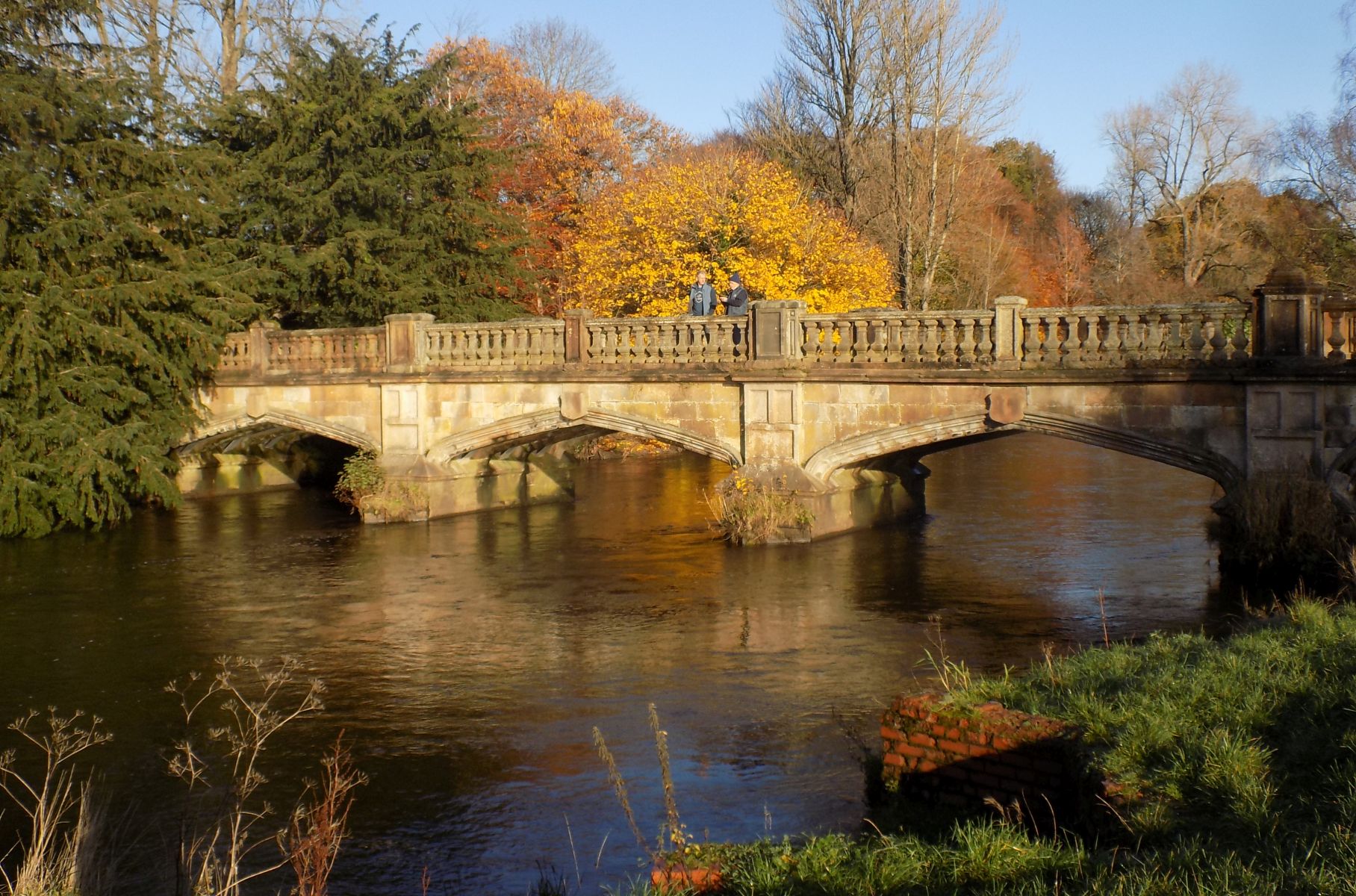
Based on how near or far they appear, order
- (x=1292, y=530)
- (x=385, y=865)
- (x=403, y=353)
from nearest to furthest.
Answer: (x=385, y=865), (x=1292, y=530), (x=403, y=353)

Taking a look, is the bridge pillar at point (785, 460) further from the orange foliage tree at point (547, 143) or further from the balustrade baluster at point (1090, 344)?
the orange foliage tree at point (547, 143)

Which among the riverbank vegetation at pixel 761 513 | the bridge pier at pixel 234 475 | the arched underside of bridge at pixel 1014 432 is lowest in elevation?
the riverbank vegetation at pixel 761 513

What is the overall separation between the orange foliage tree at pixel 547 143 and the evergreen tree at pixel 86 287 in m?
10.5

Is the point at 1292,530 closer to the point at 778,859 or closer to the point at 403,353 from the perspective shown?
the point at 778,859

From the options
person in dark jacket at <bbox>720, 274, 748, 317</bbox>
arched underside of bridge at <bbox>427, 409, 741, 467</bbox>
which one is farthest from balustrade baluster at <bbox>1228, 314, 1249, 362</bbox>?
person in dark jacket at <bbox>720, 274, 748, 317</bbox>

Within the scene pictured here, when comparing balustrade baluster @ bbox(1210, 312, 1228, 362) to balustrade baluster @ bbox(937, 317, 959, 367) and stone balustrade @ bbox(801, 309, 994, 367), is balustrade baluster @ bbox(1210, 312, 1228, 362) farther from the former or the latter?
balustrade baluster @ bbox(937, 317, 959, 367)

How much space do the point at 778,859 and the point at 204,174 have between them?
19.8 metres

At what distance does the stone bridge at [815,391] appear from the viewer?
14.5 metres

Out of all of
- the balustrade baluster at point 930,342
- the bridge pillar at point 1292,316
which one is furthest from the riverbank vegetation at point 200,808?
the bridge pillar at point 1292,316

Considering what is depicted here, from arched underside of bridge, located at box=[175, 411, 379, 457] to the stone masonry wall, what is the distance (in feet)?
51.4

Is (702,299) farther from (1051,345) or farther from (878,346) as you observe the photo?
(1051,345)

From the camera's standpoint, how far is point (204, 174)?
22.4 meters

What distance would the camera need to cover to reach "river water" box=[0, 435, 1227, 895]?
8.05 meters

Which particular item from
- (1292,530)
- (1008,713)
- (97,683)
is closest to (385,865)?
(1008,713)
